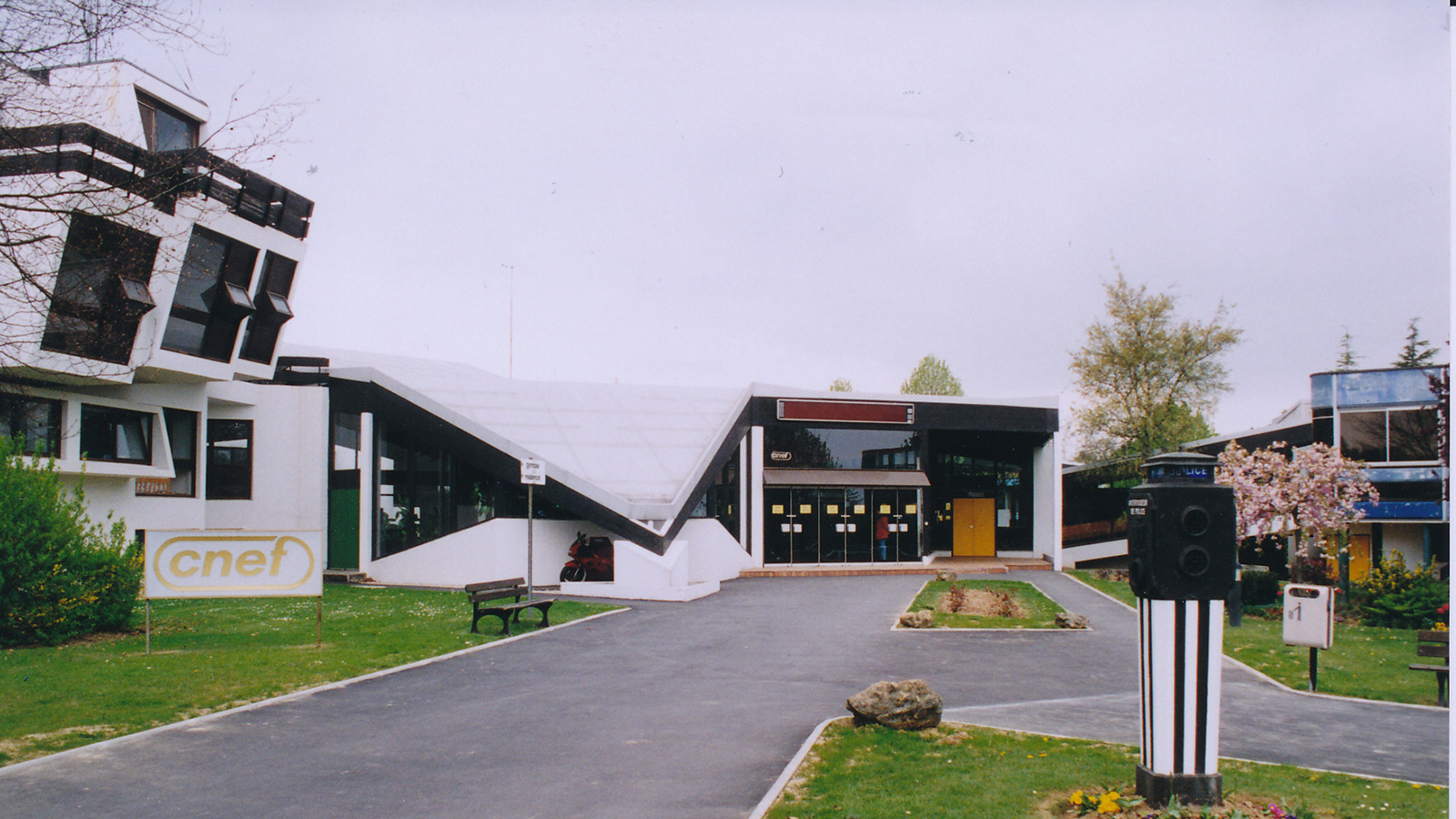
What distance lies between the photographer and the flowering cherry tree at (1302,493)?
19.3 meters

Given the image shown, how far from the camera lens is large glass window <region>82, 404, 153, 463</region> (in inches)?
789

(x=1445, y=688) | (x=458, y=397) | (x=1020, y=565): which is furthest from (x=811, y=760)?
(x=1020, y=565)

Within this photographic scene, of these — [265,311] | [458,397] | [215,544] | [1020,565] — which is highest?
[265,311]

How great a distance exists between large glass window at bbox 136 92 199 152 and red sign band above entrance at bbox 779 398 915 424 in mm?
16368

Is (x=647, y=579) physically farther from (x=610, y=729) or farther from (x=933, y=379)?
(x=933, y=379)

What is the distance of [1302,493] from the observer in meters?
19.3

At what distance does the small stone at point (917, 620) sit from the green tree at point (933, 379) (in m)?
56.7

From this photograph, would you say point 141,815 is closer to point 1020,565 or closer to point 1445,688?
point 1445,688

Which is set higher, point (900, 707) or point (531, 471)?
point (531, 471)

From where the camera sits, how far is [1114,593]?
21.8 meters

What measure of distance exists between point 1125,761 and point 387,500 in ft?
64.0

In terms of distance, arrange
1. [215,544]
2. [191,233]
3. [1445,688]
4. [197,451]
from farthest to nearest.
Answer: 1. [197,451]
2. [191,233]
3. [215,544]
4. [1445,688]

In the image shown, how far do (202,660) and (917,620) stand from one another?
32.5 feet

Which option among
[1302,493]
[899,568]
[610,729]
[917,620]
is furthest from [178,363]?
[1302,493]
